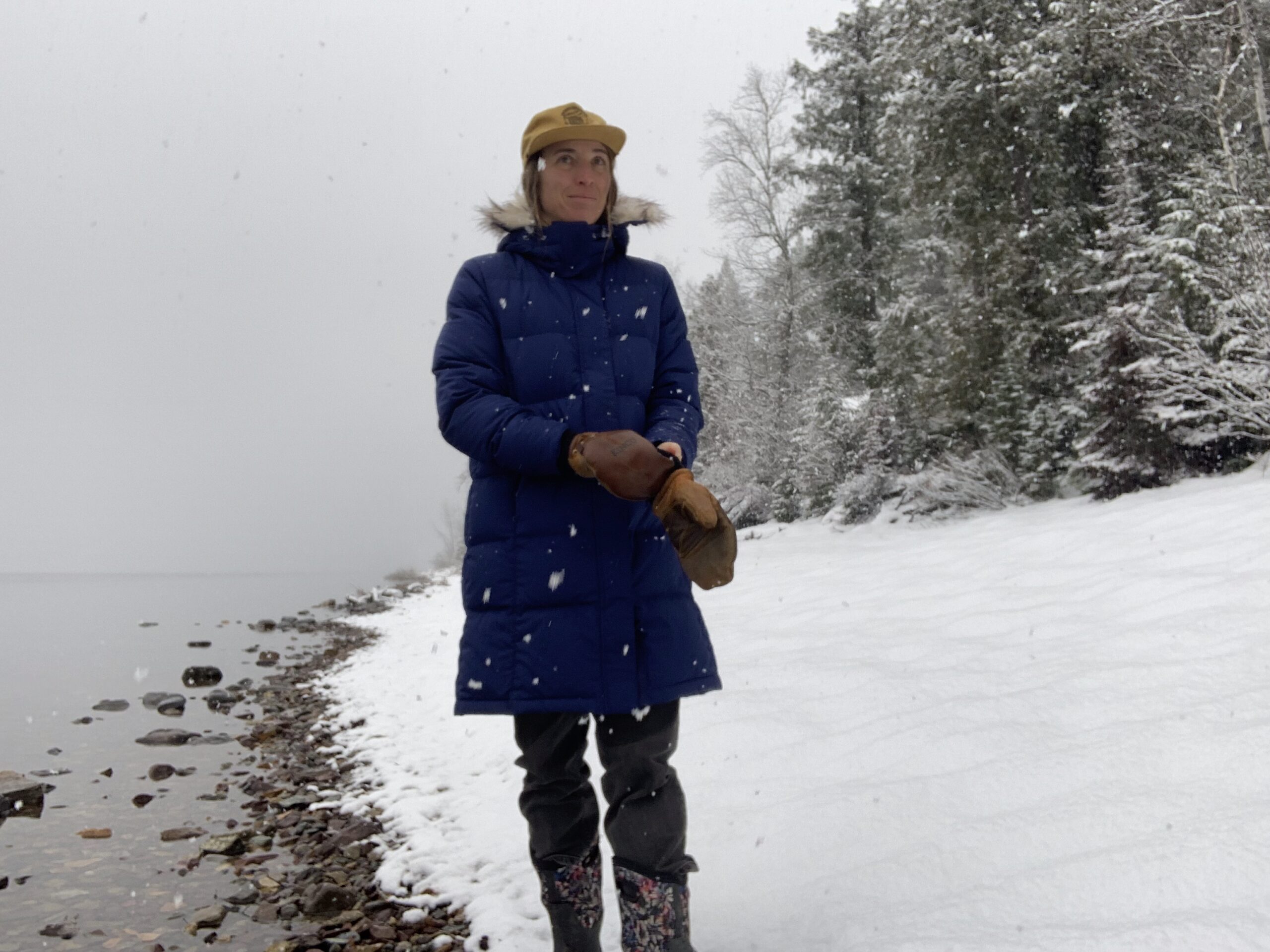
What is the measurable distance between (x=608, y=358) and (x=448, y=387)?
44 cm

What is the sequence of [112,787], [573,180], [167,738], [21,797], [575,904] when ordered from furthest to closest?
[167,738] → [112,787] → [21,797] → [573,180] → [575,904]

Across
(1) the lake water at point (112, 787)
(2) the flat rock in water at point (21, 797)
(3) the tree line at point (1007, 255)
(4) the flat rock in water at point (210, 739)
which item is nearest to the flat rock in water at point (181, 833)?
(1) the lake water at point (112, 787)

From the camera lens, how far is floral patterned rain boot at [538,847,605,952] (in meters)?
2.21

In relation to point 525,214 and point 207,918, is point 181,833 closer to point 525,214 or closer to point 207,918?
point 207,918

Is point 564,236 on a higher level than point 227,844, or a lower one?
higher

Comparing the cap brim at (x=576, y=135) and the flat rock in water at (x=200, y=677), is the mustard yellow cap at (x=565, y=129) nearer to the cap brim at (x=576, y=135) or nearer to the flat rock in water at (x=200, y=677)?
the cap brim at (x=576, y=135)

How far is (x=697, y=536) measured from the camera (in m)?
1.99

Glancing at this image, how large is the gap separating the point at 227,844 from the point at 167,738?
3.36m

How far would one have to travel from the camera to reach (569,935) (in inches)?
87.4

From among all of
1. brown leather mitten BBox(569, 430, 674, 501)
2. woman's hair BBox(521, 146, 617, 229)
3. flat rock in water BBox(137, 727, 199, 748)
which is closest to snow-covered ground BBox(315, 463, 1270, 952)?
brown leather mitten BBox(569, 430, 674, 501)

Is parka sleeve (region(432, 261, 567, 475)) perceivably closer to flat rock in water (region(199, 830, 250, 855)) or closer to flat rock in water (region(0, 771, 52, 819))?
flat rock in water (region(199, 830, 250, 855))

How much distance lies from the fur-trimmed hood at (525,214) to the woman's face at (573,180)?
61 mm

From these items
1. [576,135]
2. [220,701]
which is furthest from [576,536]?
[220,701]

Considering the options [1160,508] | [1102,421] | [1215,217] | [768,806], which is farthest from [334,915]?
[1215,217]
